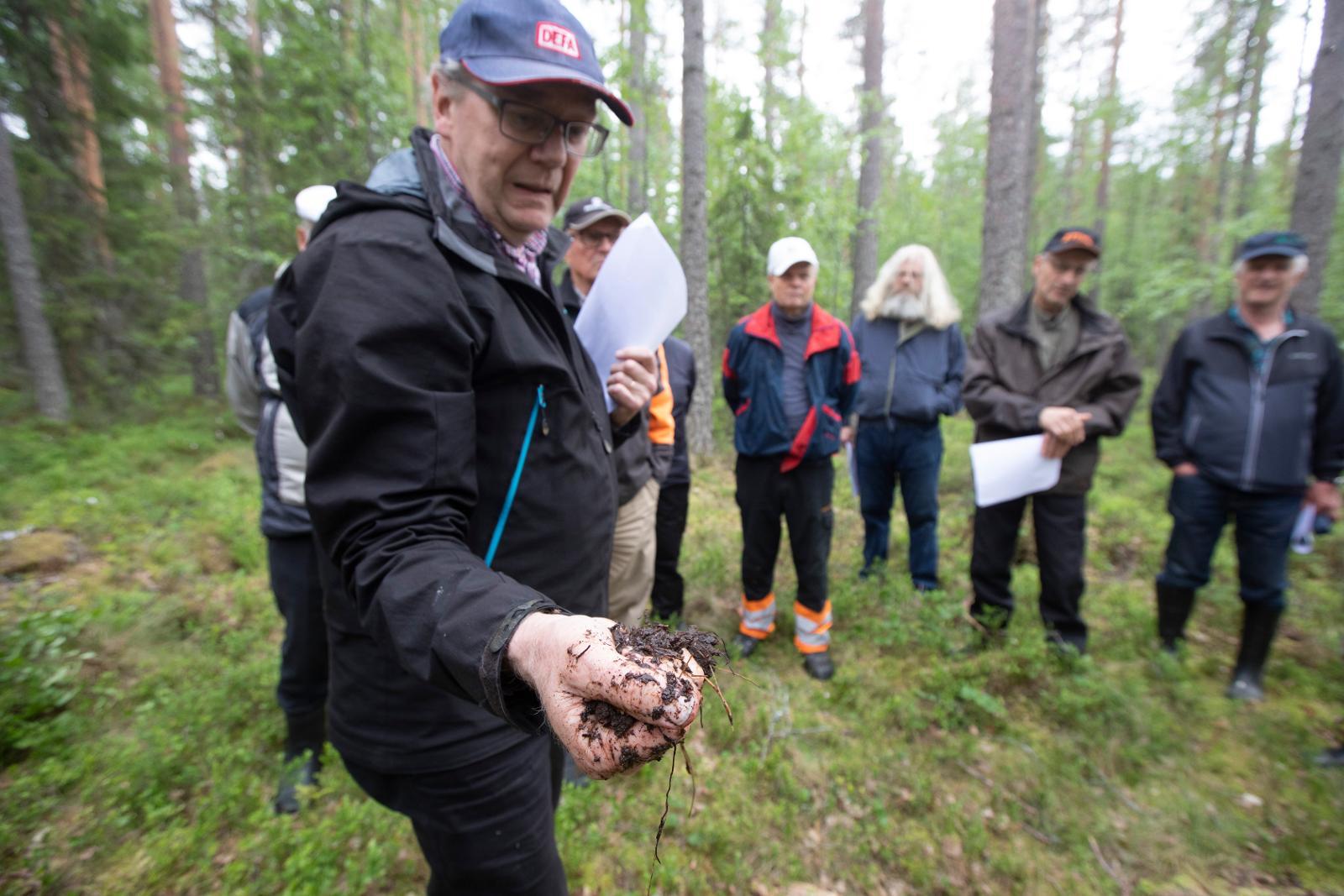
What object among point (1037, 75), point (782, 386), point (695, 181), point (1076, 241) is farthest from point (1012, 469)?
point (1037, 75)

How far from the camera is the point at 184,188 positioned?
34.5 ft

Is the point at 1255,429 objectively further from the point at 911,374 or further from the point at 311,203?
the point at 311,203

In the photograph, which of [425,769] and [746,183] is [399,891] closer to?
[425,769]

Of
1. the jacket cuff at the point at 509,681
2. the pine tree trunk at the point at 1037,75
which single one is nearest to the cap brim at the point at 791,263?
the jacket cuff at the point at 509,681

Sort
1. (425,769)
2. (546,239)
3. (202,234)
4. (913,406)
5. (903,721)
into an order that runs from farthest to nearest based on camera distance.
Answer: (202,234)
(913,406)
(903,721)
(546,239)
(425,769)

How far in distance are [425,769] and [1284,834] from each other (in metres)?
3.79

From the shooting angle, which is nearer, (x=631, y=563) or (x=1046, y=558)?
(x=631, y=563)

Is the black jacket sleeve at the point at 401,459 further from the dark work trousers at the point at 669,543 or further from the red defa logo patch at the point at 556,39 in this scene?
the dark work trousers at the point at 669,543

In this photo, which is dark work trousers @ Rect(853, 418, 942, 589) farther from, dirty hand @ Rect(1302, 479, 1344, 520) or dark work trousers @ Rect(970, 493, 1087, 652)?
dirty hand @ Rect(1302, 479, 1344, 520)

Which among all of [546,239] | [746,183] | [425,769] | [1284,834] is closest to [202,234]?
[746,183]

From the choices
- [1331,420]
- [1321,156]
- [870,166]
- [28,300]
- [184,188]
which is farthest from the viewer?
[870,166]

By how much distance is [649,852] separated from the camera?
263 centimetres

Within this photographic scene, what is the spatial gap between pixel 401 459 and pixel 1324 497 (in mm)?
4982

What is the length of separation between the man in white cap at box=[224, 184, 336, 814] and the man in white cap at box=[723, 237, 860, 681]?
8.23 ft
